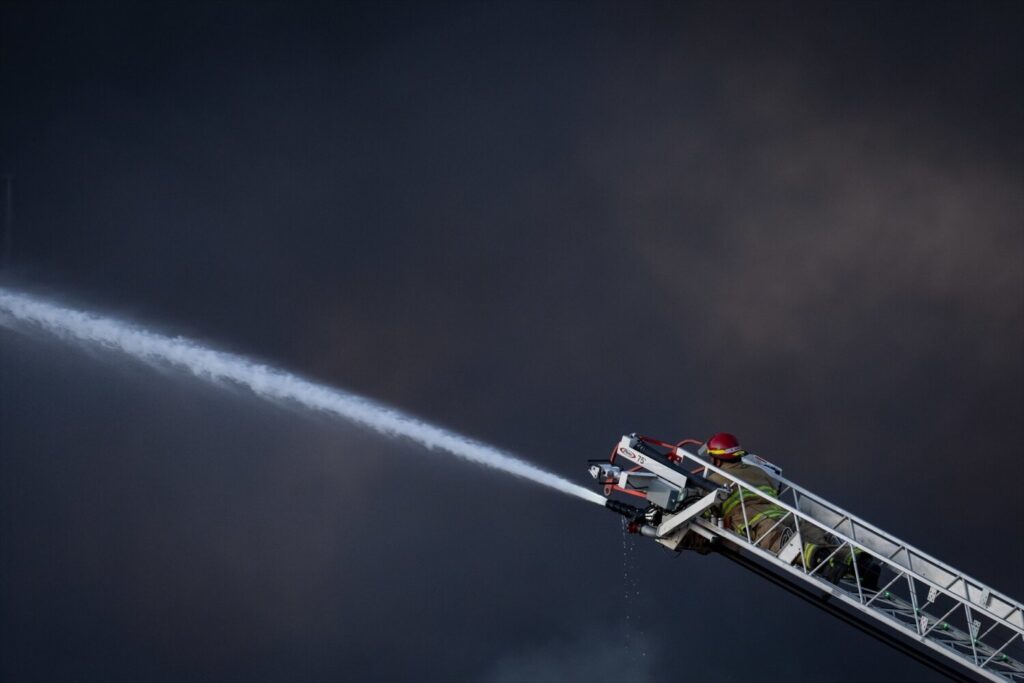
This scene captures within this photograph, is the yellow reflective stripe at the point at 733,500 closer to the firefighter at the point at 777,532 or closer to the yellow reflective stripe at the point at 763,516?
the firefighter at the point at 777,532

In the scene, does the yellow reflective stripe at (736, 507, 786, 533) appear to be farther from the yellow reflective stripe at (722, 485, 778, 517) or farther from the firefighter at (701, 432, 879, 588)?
the yellow reflective stripe at (722, 485, 778, 517)

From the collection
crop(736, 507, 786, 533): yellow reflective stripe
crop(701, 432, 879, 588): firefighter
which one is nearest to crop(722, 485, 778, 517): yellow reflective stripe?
crop(701, 432, 879, 588): firefighter

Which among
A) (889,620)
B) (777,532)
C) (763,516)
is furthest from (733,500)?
(889,620)

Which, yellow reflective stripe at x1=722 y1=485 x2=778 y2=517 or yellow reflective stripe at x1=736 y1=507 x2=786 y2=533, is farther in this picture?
yellow reflective stripe at x1=722 y1=485 x2=778 y2=517

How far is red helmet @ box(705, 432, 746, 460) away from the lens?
17.9m

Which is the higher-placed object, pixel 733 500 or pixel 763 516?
pixel 733 500

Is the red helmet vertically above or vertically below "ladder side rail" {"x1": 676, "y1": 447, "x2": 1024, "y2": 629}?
above

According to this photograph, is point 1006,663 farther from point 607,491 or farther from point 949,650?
point 607,491

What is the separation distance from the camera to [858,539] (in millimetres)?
17750

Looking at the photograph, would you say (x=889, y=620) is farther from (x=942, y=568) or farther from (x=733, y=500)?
(x=733, y=500)

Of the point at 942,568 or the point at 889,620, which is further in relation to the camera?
the point at 942,568

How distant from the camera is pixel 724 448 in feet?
58.6

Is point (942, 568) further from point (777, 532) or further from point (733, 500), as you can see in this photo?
point (733, 500)

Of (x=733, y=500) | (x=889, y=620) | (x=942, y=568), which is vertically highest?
(x=733, y=500)
